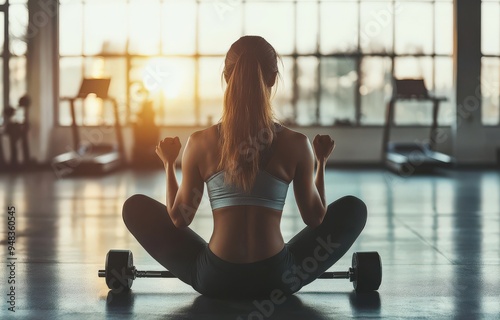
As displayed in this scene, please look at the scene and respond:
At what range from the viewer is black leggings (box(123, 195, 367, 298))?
107 inches

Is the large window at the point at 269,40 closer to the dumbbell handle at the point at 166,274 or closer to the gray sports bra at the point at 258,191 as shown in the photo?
the dumbbell handle at the point at 166,274

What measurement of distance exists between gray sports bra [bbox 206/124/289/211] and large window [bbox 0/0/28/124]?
10.4m

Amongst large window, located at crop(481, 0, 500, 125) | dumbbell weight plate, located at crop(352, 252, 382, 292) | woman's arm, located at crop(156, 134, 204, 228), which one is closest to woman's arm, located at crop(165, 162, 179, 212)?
woman's arm, located at crop(156, 134, 204, 228)

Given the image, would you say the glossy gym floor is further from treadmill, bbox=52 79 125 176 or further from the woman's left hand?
treadmill, bbox=52 79 125 176

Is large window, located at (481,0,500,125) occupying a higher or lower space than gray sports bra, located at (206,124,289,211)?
higher

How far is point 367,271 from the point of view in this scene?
10.0 ft

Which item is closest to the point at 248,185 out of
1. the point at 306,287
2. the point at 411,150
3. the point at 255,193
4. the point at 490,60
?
the point at 255,193

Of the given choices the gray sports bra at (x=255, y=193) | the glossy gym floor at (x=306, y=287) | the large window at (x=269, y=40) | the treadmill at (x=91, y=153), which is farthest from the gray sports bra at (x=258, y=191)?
the large window at (x=269, y=40)

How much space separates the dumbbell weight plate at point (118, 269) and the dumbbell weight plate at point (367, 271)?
0.94 meters

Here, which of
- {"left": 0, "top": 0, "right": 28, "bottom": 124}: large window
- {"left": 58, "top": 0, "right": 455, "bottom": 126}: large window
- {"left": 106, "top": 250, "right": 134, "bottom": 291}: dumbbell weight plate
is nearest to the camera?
{"left": 106, "top": 250, "right": 134, "bottom": 291}: dumbbell weight plate

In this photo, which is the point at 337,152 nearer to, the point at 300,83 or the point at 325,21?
the point at 300,83

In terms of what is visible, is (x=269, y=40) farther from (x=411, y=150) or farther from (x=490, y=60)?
(x=490, y=60)

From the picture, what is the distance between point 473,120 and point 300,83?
A: 9.93ft

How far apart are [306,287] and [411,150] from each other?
29.2 feet
